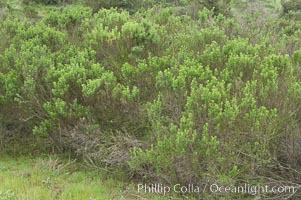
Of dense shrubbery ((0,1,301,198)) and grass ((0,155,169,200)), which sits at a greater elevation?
dense shrubbery ((0,1,301,198))

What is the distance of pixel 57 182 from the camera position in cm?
575

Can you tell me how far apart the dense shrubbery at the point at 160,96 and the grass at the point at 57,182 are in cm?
29

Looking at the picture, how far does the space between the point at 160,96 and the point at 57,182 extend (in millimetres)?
1925

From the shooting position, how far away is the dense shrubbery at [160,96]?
16.1 ft

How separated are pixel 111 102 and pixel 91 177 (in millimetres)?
1191

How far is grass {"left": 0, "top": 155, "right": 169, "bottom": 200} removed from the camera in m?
5.29

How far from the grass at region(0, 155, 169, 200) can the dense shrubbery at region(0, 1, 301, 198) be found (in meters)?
0.29

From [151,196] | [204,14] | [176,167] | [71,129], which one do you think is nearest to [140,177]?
[151,196]

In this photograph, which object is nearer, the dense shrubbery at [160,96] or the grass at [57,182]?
the dense shrubbery at [160,96]

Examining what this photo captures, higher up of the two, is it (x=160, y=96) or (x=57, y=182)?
(x=160, y=96)

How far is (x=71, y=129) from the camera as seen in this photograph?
251 inches

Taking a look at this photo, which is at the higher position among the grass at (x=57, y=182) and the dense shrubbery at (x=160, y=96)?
the dense shrubbery at (x=160, y=96)

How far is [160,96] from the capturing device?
18.7 ft

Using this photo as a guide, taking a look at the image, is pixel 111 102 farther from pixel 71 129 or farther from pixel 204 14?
pixel 204 14
